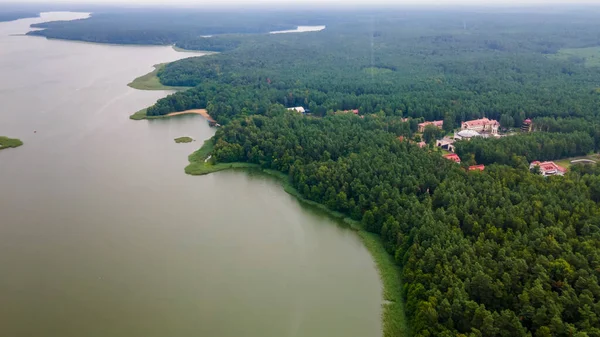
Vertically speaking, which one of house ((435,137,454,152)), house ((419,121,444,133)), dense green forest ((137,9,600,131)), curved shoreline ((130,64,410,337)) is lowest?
curved shoreline ((130,64,410,337))

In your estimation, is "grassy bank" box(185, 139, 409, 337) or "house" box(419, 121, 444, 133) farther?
"house" box(419, 121, 444, 133)

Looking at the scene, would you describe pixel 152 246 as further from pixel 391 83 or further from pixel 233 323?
pixel 391 83

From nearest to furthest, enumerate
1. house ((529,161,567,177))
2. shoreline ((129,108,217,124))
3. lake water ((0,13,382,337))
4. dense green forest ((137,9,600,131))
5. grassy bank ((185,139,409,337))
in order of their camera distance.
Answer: grassy bank ((185,139,409,337))
lake water ((0,13,382,337))
house ((529,161,567,177))
dense green forest ((137,9,600,131))
shoreline ((129,108,217,124))

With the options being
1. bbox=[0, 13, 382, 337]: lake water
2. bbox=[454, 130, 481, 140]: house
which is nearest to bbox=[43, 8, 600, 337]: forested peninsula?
bbox=[454, 130, 481, 140]: house

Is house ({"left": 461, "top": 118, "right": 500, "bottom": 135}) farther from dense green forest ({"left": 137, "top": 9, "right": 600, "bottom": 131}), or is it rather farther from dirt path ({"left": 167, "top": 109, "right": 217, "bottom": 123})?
dirt path ({"left": 167, "top": 109, "right": 217, "bottom": 123})

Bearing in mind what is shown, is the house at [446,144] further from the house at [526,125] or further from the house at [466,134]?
the house at [526,125]

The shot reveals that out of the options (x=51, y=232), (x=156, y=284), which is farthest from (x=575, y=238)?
(x=51, y=232)

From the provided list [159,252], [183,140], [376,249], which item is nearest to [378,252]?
[376,249]

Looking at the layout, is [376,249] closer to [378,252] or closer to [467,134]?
[378,252]
